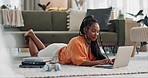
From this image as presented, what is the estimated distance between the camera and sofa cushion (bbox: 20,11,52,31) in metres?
4.74

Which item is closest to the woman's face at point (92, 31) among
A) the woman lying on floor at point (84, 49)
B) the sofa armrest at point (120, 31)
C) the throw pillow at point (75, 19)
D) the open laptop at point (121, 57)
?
the woman lying on floor at point (84, 49)

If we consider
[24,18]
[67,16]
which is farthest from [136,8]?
[24,18]

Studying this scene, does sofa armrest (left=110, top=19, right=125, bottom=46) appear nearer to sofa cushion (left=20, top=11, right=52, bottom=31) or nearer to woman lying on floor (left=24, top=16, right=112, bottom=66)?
sofa cushion (left=20, top=11, right=52, bottom=31)

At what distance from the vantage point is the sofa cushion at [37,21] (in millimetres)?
4738

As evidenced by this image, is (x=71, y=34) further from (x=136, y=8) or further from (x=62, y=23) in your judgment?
(x=136, y=8)

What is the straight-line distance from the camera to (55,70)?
7.43ft

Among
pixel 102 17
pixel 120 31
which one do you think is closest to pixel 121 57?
pixel 120 31

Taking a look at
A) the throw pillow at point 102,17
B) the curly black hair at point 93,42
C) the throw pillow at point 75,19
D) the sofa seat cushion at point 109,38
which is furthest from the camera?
the throw pillow at point 75,19

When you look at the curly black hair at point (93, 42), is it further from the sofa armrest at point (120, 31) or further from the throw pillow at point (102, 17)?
the throw pillow at point (102, 17)

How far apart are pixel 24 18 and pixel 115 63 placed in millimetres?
2711

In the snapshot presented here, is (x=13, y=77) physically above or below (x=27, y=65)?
above

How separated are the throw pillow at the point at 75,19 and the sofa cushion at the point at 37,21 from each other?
37 cm

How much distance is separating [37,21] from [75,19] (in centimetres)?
61

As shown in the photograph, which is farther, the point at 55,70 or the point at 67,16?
the point at 67,16
